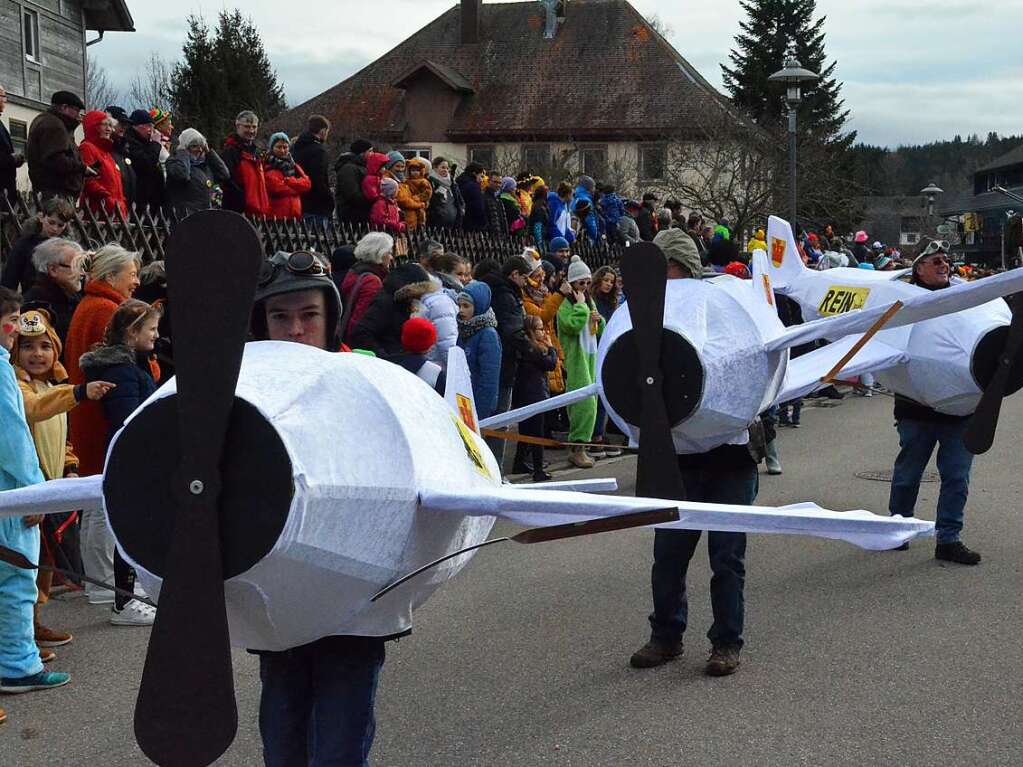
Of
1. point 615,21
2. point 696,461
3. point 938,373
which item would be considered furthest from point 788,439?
point 615,21

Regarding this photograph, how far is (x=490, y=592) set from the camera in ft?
24.4

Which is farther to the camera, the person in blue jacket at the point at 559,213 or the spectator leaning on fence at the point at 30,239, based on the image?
the person in blue jacket at the point at 559,213

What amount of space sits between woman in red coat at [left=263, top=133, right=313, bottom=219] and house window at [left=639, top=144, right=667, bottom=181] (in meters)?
24.9

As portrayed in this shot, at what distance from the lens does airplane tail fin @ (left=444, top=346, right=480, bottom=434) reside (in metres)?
4.27

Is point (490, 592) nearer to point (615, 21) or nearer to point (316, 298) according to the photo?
point (316, 298)

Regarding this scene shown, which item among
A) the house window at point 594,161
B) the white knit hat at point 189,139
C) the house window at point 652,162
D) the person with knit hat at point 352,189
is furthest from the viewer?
the house window at point 594,161

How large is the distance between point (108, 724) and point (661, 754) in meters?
2.30

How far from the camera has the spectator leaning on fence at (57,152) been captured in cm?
1010

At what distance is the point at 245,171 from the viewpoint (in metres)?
12.5

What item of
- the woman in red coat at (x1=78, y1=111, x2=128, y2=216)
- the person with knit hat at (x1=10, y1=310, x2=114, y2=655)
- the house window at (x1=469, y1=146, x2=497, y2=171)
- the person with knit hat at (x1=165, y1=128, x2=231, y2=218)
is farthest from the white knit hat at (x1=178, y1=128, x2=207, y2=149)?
the house window at (x1=469, y1=146, x2=497, y2=171)

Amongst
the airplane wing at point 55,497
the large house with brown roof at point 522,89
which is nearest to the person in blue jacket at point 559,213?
the airplane wing at point 55,497

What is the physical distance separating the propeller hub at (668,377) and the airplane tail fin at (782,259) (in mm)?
5941

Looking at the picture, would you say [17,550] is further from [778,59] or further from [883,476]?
[778,59]

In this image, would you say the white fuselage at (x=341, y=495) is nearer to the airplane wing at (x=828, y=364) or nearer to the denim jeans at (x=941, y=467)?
the airplane wing at (x=828, y=364)
